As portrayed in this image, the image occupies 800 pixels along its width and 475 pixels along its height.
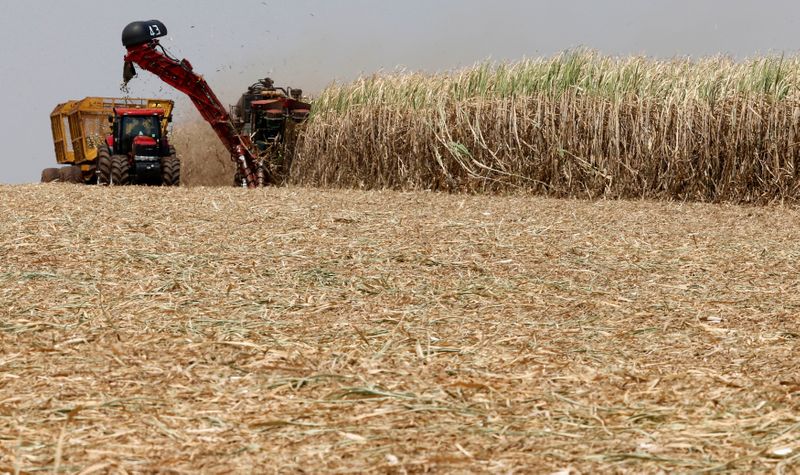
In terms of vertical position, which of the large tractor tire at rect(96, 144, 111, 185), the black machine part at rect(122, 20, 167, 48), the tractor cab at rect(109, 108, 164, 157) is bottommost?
the large tractor tire at rect(96, 144, 111, 185)

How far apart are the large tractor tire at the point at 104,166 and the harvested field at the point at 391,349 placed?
7950 millimetres

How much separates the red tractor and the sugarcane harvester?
817 mm

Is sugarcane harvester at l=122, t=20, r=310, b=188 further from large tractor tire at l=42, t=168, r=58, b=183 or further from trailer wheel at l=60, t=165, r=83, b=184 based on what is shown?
large tractor tire at l=42, t=168, r=58, b=183

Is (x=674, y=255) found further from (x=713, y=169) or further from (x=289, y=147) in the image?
(x=289, y=147)

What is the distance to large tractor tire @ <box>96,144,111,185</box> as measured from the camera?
54.9ft

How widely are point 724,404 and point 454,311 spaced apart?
2004mm

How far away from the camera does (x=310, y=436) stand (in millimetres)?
3521

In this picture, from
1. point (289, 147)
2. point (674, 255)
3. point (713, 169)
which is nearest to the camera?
point (674, 255)

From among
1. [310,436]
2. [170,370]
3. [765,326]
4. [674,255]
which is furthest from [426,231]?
[310,436]

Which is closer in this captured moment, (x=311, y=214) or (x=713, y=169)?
(x=311, y=214)

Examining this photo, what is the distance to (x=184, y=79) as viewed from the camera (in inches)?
667

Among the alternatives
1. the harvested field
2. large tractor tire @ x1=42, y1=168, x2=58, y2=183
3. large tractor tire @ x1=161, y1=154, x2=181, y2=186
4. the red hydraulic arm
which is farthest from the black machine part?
the harvested field

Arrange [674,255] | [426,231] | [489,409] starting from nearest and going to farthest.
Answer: [489,409] → [674,255] → [426,231]

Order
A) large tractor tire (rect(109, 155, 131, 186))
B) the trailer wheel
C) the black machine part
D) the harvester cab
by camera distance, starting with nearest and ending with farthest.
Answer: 1. the black machine part
2. large tractor tire (rect(109, 155, 131, 186))
3. the harvester cab
4. the trailer wheel
